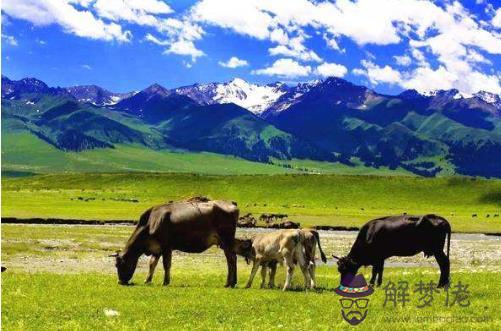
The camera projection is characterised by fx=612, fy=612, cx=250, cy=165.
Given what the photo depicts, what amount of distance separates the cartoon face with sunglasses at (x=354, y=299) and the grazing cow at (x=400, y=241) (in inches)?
39.6

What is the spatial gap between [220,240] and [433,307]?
10857mm

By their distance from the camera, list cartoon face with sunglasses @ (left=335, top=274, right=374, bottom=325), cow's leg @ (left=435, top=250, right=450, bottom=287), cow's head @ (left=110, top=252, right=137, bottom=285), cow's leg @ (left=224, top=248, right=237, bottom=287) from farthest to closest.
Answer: cow's head @ (left=110, top=252, right=137, bottom=285), cow's leg @ (left=224, top=248, right=237, bottom=287), cow's leg @ (left=435, top=250, right=450, bottom=287), cartoon face with sunglasses @ (left=335, top=274, right=374, bottom=325)

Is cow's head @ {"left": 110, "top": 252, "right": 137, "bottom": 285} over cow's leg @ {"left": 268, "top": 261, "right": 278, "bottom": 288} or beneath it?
beneath

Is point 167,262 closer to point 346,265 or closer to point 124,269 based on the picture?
point 124,269

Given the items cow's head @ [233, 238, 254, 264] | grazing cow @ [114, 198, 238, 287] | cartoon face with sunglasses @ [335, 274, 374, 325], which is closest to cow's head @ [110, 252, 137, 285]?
grazing cow @ [114, 198, 238, 287]

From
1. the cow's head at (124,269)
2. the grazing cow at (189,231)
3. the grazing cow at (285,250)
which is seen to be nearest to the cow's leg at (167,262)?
the grazing cow at (189,231)

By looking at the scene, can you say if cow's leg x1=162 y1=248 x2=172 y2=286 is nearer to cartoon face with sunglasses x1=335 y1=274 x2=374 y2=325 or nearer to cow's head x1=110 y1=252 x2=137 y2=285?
cow's head x1=110 y1=252 x2=137 y2=285

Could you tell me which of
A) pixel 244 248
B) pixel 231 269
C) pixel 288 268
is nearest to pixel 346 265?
pixel 288 268

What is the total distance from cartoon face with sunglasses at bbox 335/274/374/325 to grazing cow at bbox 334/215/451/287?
101 centimetres

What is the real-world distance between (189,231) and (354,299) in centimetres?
898

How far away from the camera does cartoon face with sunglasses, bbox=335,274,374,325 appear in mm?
19906

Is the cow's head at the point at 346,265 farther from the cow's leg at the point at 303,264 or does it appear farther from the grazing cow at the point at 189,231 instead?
the grazing cow at the point at 189,231

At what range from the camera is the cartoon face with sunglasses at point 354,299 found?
65.3 ft

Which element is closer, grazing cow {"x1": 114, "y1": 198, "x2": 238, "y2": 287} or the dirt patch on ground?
grazing cow {"x1": 114, "y1": 198, "x2": 238, "y2": 287}
